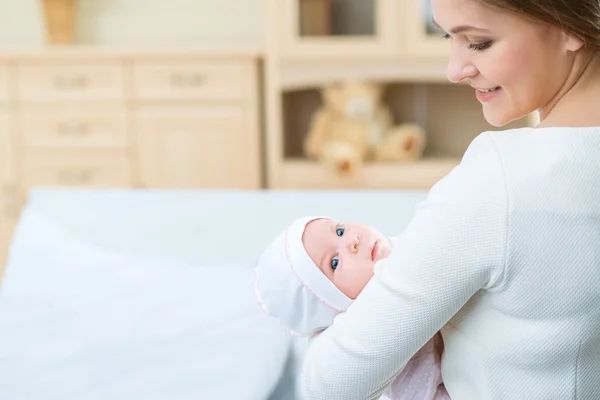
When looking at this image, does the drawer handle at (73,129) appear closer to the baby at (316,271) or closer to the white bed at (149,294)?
the white bed at (149,294)

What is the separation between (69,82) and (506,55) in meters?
3.31

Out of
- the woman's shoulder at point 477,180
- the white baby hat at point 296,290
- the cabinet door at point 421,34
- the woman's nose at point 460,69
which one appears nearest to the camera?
the woman's shoulder at point 477,180

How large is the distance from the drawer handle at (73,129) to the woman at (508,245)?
10.4ft

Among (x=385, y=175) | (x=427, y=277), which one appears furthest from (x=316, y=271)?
(x=385, y=175)

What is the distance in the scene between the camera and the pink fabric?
2.92 feet

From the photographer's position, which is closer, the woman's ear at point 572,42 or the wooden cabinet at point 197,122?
the woman's ear at point 572,42

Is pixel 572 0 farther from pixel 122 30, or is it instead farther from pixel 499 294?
pixel 122 30

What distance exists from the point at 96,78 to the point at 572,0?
10.8 feet

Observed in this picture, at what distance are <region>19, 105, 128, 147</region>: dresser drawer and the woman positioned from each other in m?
3.11

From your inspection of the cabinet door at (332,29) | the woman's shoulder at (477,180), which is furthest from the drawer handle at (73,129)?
the woman's shoulder at (477,180)

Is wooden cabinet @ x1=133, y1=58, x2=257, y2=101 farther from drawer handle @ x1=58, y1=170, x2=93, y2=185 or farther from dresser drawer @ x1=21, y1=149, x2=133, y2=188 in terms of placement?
drawer handle @ x1=58, y1=170, x2=93, y2=185

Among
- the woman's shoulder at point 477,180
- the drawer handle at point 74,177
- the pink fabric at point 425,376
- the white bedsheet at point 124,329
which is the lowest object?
the drawer handle at point 74,177

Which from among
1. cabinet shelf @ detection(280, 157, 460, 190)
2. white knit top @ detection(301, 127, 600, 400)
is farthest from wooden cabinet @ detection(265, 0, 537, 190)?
white knit top @ detection(301, 127, 600, 400)

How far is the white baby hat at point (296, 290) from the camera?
97 centimetres
